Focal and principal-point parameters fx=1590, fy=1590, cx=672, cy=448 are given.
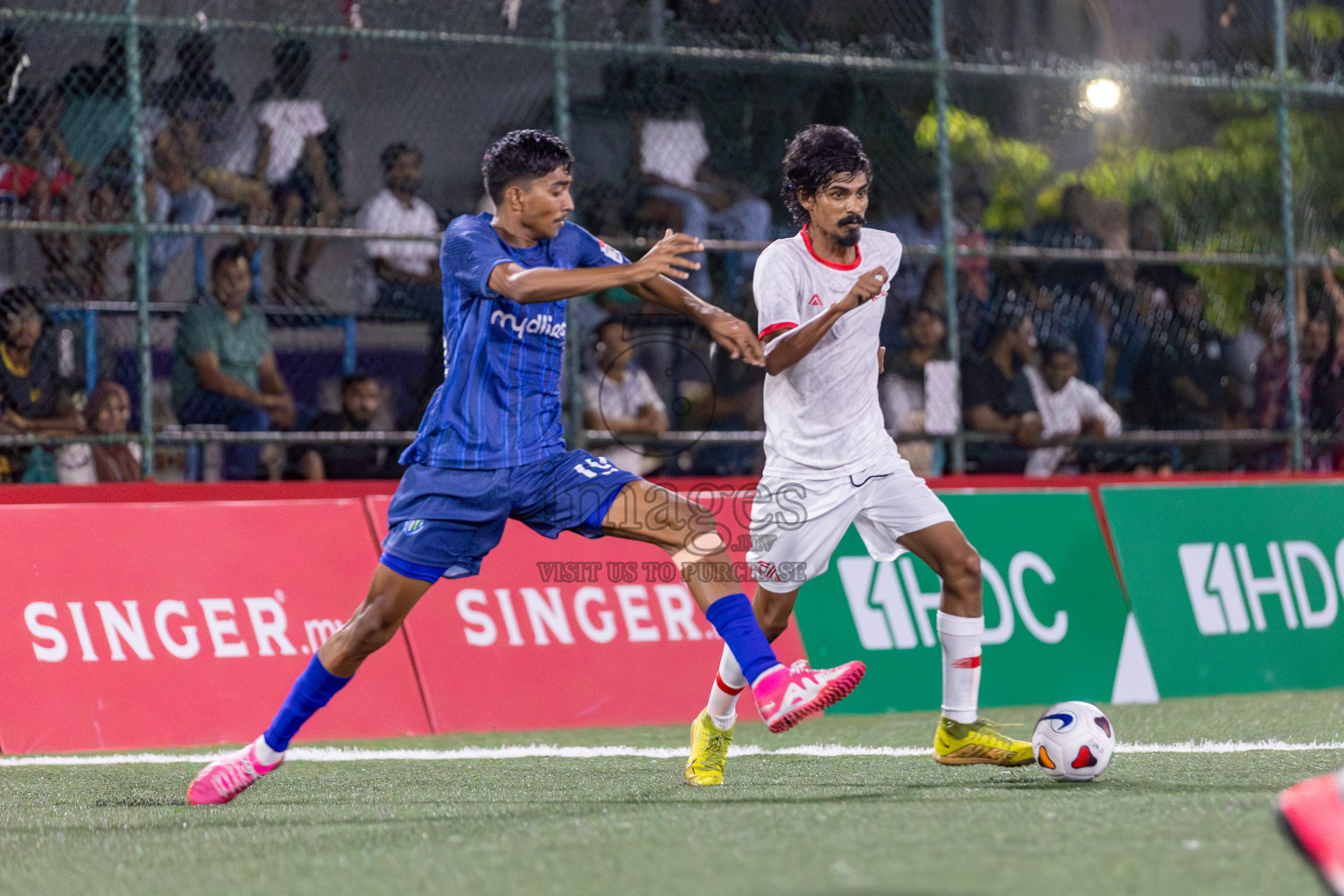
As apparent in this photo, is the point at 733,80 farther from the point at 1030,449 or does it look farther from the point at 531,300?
the point at 531,300

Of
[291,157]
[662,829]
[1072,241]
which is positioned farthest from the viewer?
[1072,241]

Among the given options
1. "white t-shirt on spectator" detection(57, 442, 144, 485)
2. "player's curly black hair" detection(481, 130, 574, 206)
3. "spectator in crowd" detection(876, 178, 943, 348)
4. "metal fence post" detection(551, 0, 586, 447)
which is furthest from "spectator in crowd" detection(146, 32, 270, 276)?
"player's curly black hair" detection(481, 130, 574, 206)

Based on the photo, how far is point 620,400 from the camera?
9.32 metres

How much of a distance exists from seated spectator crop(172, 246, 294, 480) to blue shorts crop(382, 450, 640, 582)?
4.14 meters

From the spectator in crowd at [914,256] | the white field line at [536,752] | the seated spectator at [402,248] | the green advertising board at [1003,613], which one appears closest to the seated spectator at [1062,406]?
the spectator in crowd at [914,256]

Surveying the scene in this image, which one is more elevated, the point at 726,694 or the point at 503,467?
the point at 503,467

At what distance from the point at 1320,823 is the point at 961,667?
8.59 ft

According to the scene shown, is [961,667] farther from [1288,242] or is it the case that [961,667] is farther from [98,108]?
[1288,242]

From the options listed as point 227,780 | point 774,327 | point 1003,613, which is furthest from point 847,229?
point 1003,613

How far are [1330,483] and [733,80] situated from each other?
4.26 metres

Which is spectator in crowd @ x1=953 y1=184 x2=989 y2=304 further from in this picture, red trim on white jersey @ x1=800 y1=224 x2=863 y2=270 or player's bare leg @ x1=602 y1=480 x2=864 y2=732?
player's bare leg @ x1=602 y1=480 x2=864 y2=732

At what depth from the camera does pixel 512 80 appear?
9.45m

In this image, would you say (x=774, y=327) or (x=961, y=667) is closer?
(x=774, y=327)

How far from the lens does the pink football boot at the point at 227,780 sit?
504 cm
